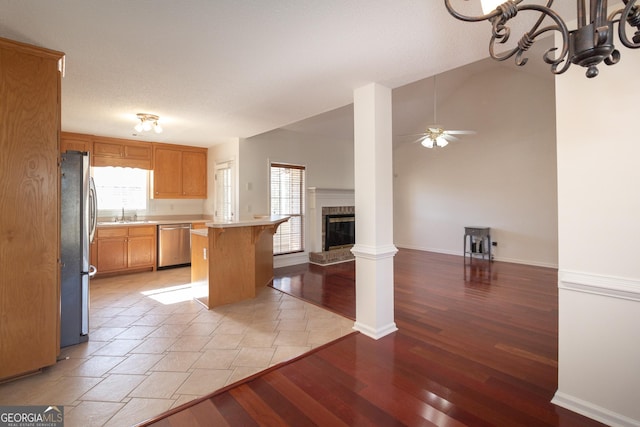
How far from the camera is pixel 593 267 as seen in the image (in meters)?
1.72

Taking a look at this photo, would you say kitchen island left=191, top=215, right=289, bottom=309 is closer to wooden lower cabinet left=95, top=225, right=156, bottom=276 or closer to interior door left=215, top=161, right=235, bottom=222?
interior door left=215, top=161, right=235, bottom=222

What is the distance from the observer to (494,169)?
20.2 feet

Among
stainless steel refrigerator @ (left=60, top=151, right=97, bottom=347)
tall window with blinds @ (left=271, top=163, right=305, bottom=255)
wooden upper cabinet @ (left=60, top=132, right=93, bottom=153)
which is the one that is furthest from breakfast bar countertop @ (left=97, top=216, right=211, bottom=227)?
stainless steel refrigerator @ (left=60, top=151, right=97, bottom=347)

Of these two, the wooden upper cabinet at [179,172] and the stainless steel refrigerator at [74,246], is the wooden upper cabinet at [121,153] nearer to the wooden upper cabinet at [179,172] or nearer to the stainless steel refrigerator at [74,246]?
the wooden upper cabinet at [179,172]

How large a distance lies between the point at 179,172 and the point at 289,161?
7.15 ft

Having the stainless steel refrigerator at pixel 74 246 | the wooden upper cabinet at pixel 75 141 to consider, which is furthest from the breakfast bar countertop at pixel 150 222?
the stainless steel refrigerator at pixel 74 246

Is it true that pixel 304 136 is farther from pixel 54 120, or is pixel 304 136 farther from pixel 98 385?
pixel 98 385

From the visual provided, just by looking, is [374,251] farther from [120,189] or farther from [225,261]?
[120,189]

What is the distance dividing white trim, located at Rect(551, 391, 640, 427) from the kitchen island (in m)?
3.09

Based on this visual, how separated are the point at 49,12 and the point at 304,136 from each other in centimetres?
459

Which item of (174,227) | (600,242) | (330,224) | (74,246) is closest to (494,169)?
(330,224)

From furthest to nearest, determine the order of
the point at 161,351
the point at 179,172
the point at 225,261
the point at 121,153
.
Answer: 1. the point at 179,172
2. the point at 121,153
3. the point at 225,261
4. the point at 161,351

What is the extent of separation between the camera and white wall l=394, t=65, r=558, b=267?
5453 millimetres

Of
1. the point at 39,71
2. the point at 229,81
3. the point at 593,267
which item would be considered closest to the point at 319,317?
the point at 593,267
